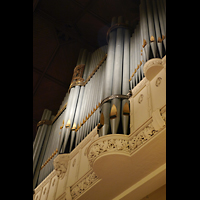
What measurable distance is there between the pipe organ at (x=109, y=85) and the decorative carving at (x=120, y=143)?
20cm

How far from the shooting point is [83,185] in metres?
4.00

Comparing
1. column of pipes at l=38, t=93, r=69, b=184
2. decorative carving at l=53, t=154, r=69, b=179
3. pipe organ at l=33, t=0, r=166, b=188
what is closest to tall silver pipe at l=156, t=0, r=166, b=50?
pipe organ at l=33, t=0, r=166, b=188

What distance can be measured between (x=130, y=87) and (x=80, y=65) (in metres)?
3.83

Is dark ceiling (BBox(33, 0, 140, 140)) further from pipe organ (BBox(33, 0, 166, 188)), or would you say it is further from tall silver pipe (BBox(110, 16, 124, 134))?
tall silver pipe (BBox(110, 16, 124, 134))

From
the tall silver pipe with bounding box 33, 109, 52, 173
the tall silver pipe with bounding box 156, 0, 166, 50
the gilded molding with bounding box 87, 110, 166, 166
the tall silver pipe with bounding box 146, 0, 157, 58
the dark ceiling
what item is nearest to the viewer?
the gilded molding with bounding box 87, 110, 166, 166

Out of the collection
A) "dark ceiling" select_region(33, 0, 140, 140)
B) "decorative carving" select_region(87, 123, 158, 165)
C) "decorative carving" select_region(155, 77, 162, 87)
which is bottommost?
"decorative carving" select_region(87, 123, 158, 165)

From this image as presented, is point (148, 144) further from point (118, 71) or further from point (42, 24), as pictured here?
point (42, 24)

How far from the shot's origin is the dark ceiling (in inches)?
315

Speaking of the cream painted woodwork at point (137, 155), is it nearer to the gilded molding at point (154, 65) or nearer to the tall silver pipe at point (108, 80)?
the gilded molding at point (154, 65)

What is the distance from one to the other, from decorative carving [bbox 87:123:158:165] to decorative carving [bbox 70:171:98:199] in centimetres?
39

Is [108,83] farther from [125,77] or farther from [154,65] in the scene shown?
[154,65]

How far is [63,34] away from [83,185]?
234 inches

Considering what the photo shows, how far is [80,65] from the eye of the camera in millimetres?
8156

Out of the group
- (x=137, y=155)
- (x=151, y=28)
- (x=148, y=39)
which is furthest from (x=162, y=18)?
(x=137, y=155)
